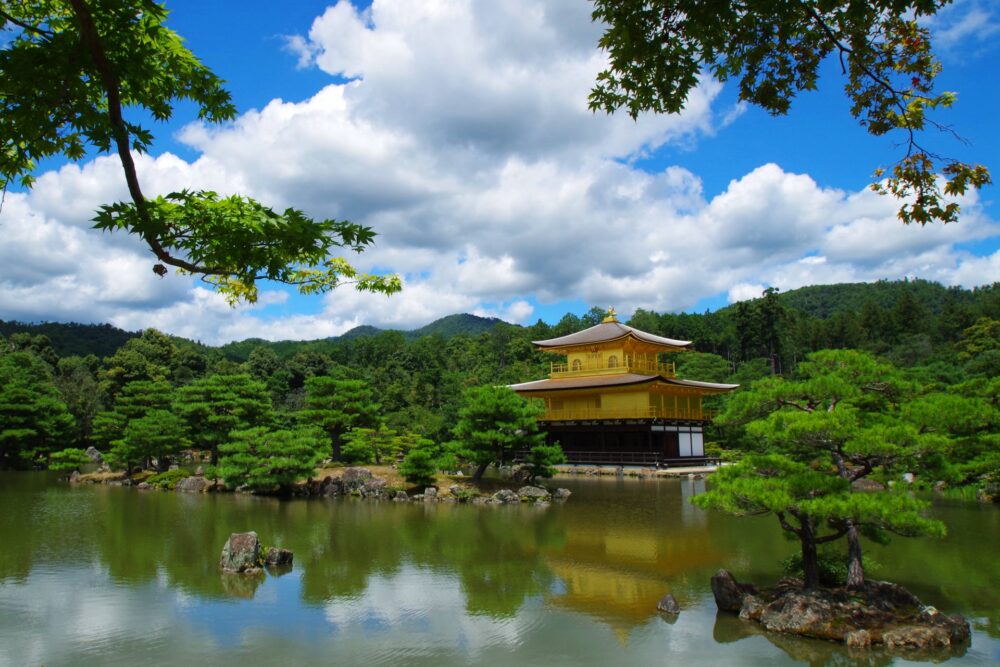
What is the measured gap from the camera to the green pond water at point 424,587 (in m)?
5.43

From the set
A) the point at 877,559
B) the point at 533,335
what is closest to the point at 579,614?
the point at 877,559

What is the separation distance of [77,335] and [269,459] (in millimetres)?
59231

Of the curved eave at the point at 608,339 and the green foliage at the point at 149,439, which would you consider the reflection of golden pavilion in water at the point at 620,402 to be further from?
the green foliage at the point at 149,439

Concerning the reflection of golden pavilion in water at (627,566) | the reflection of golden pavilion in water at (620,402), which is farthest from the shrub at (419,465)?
the reflection of golden pavilion in water at (620,402)

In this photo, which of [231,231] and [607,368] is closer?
[231,231]

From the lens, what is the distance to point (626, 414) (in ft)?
81.8

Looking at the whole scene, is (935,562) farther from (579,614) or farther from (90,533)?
(90,533)

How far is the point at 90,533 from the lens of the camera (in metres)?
10.7

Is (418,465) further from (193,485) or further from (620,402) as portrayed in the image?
(620,402)

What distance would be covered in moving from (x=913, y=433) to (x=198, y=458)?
32.3 metres

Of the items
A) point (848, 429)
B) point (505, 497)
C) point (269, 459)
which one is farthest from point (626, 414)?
point (848, 429)

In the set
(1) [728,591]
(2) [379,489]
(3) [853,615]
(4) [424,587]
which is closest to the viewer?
(3) [853,615]

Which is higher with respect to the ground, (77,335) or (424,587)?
(77,335)

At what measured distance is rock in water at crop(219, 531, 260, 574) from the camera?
8133 millimetres
